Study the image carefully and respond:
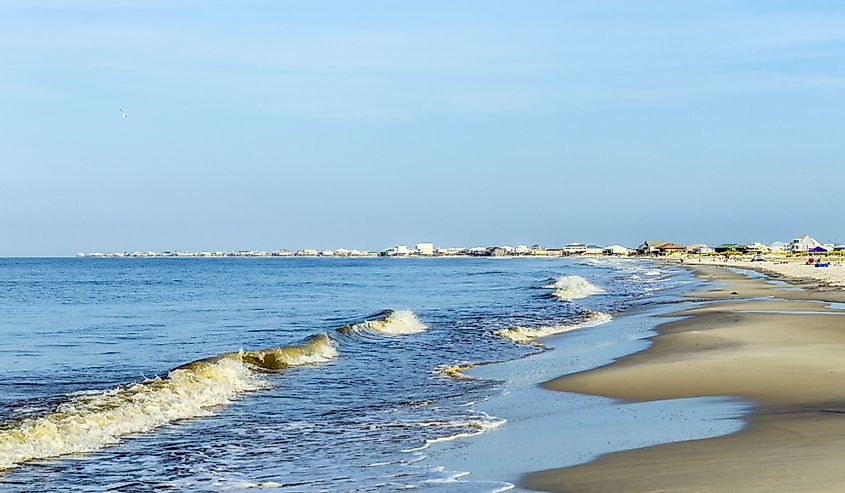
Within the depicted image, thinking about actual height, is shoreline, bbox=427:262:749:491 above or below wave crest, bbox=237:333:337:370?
above

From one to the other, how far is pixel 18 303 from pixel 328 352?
100 feet

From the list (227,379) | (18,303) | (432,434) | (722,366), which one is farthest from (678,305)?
(18,303)

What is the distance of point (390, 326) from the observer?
30.6m

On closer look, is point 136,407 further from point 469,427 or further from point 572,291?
point 572,291

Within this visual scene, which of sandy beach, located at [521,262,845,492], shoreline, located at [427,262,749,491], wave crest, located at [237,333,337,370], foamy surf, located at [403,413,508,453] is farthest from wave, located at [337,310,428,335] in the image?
foamy surf, located at [403,413,508,453]

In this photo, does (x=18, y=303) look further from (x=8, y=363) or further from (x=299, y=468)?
(x=299, y=468)

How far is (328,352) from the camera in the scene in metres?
23.2

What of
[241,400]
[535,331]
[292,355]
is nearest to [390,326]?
[535,331]

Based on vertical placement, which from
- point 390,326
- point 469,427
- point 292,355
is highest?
point 469,427

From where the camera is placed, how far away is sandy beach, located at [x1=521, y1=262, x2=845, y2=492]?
7.78 metres

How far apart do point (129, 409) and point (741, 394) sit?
30.7 feet

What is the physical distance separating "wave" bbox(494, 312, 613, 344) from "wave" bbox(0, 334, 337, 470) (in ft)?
26.8

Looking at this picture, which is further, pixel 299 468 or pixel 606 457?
pixel 299 468

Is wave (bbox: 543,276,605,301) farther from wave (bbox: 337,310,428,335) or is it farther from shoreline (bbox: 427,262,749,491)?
shoreline (bbox: 427,262,749,491)
